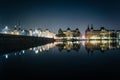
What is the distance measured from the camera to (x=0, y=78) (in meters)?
13.4

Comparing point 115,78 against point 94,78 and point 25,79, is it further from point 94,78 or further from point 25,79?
point 25,79

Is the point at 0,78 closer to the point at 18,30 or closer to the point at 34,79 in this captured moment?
the point at 34,79

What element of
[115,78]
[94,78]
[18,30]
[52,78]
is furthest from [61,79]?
[18,30]

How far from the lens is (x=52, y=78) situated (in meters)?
13.8

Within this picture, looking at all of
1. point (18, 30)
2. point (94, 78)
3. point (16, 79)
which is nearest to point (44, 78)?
point (16, 79)

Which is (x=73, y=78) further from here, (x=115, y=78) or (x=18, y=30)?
(x=18, y=30)

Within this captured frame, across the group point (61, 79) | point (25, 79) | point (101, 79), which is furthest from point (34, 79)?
point (101, 79)

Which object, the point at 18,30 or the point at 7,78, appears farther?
the point at 18,30

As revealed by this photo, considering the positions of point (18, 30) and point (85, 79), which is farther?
point (18, 30)

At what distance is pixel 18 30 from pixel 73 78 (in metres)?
181

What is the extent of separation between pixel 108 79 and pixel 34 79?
3.87 metres

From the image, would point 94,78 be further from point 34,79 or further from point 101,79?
point 34,79

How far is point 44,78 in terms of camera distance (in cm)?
1379

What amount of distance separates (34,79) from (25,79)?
0.47 m
